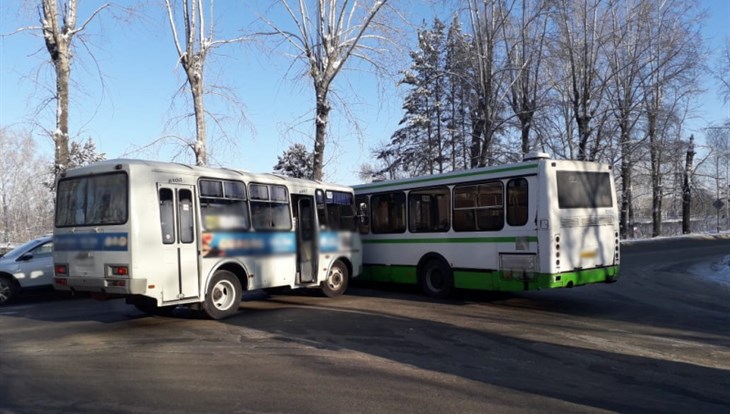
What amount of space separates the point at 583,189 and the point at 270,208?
6.53 meters

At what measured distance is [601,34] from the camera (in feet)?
101

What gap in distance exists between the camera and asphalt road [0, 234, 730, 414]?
5816 mm

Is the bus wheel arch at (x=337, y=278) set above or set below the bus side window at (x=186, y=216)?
below

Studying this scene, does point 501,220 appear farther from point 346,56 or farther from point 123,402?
point 346,56

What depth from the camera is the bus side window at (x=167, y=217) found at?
979 centimetres

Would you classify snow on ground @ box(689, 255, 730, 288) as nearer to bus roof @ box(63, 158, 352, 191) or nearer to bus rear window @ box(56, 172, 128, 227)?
bus roof @ box(63, 158, 352, 191)

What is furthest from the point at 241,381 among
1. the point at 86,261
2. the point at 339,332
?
the point at 86,261

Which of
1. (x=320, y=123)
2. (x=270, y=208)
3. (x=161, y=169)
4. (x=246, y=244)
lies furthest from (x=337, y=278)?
(x=320, y=123)

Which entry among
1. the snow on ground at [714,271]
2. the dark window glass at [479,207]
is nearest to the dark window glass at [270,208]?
the dark window glass at [479,207]

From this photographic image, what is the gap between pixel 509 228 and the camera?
38.2 feet

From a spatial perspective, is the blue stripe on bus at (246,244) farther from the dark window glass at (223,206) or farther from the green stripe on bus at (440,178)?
the green stripe on bus at (440,178)

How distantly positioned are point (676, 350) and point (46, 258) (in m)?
14.1

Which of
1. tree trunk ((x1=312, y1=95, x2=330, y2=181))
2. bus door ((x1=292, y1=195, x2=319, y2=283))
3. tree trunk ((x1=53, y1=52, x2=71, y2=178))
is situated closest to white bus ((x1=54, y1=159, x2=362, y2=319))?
bus door ((x1=292, y1=195, x2=319, y2=283))

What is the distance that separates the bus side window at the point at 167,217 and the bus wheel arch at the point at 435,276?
6.21 meters
